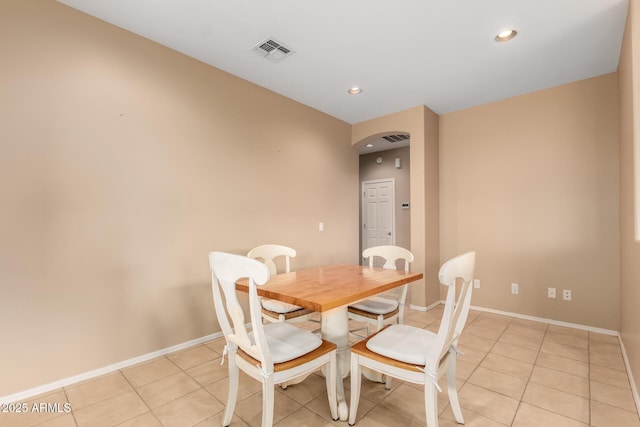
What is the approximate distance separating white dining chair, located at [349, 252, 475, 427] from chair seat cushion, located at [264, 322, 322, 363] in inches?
10.3

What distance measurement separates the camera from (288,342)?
5.47 feet

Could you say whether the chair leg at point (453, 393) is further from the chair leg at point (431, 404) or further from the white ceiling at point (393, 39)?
the white ceiling at point (393, 39)

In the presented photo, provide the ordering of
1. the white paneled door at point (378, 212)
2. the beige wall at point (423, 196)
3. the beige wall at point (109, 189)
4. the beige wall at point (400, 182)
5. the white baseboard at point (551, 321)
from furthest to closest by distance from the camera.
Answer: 1. the white paneled door at point (378, 212)
2. the beige wall at point (400, 182)
3. the beige wall at point (423, 196)
4. the white baseboard at point (551, 321)
5. the beige wall at point (109, 189)

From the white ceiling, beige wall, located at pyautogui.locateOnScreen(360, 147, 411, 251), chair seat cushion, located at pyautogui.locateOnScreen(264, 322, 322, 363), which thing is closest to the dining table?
chair seat cushion, located at pyautogui.locateOnScreen(264, 322, 322, 363)

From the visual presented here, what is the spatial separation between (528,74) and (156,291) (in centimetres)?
426

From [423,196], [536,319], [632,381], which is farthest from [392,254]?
[536,319]

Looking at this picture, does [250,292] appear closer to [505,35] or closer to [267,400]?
[267,400]

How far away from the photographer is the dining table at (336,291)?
1.55 meters

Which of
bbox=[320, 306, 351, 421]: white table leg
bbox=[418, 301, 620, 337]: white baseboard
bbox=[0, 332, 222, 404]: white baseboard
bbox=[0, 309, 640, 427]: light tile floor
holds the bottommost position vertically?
bbox=[418, 301, 620, 337]: white baseboard

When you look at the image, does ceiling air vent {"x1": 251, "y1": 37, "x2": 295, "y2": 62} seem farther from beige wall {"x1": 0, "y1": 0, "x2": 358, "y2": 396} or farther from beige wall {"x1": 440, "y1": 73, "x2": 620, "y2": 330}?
beige wall {"x1": 440, "y1": 73, "x2": 620, "y2": 330}

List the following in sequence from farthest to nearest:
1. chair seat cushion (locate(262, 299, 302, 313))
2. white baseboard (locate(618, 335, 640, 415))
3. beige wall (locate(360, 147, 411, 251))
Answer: beige wall (locate(360, 147, 411, 251)) → chair seat cushion (locate(262, 299, 302, 313)) → white baseboard (locate(618, 335, 640, 415))

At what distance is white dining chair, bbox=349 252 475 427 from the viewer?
55.2 inches

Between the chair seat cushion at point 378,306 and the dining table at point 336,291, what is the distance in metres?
0.27

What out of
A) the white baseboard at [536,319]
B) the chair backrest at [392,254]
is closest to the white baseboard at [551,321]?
the white baseboard at [536,319]
